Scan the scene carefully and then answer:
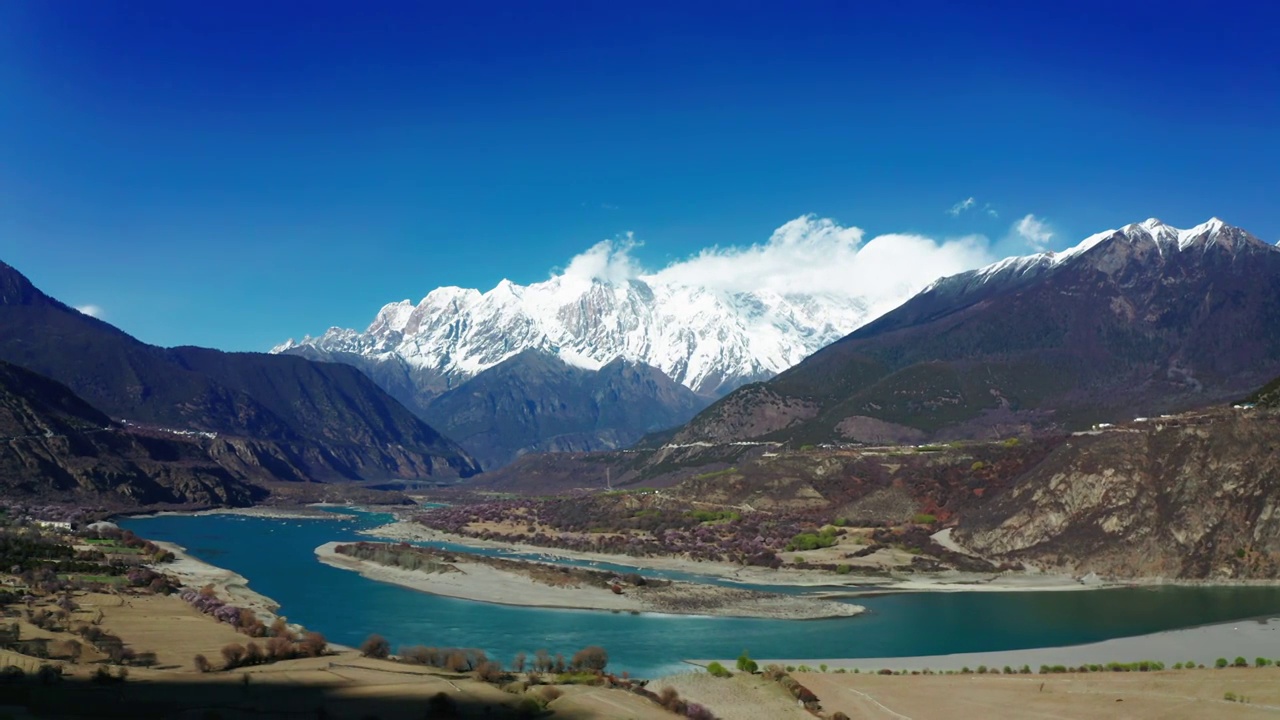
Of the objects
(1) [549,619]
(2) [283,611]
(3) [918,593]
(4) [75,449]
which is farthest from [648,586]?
(4) [75,449]

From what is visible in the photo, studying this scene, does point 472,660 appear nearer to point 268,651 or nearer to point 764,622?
point 268,651

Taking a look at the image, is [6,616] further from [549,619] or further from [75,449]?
[75,449]

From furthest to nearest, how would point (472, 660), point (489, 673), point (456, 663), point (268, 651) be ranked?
point (472, 660) → point (268, 651) → point (456, 663) → point (489, 673)

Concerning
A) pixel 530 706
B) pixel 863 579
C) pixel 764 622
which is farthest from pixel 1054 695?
pixel 863 579

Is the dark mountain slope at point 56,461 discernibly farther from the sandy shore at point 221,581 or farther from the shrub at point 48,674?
the shrub at point 48,674

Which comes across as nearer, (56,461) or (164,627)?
(164,627)

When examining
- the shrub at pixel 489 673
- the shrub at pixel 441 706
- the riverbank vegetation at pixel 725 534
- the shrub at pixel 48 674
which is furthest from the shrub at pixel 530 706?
the riverbank vegetation at pixel 725 534

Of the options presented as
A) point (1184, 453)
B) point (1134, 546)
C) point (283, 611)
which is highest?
point (1184, 453)

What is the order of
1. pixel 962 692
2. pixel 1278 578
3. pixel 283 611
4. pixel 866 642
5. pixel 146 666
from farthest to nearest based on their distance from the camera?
pixel 1278 578 → pixel 283 611 → pixel 866 642 → pixel 962 692 → pixel 146 666
